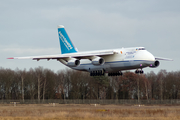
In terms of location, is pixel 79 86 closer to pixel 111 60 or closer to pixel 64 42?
pixel 64 42

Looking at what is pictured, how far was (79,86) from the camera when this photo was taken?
7662 centimetres

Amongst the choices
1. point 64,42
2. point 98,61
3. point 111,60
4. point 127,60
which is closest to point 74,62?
point 98,61

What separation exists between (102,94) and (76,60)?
37.8 metres

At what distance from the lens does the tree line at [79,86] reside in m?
74.2

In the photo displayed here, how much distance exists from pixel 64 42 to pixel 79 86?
2960 cm

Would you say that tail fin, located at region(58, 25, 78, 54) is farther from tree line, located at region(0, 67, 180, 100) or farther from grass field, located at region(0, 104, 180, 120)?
tree line, located at region(0, 67, 180, 100)

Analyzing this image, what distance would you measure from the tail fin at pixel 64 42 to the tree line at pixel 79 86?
25.2m

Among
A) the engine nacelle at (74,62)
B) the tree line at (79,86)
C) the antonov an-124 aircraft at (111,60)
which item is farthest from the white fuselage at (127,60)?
the tree line at (79,86)

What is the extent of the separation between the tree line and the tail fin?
25230 mm

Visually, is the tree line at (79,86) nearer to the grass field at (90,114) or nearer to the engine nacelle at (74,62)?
the engine nacelle at (74,62)

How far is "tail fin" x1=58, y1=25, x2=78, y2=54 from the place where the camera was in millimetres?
47625

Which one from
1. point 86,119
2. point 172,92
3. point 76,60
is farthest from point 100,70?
point 172,92

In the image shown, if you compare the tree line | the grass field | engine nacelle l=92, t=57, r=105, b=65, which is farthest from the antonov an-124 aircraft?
the tree line

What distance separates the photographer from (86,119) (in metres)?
24.0
